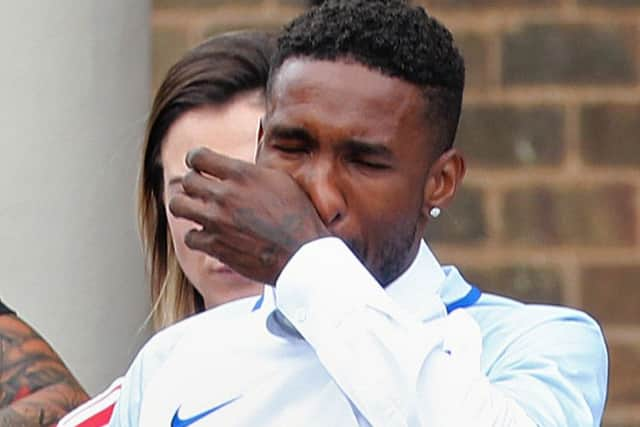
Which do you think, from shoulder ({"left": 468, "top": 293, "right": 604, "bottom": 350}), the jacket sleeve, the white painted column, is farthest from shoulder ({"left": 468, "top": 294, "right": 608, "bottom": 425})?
the white painted column

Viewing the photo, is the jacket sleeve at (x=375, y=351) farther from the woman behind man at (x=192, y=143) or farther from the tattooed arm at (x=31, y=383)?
the tattooed arm at (x=31, y=383)

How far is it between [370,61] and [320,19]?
13 centimetres

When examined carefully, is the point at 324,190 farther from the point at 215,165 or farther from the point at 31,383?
the point at 31,383

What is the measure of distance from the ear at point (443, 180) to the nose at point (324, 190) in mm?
137

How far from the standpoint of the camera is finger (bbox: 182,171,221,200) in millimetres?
2305

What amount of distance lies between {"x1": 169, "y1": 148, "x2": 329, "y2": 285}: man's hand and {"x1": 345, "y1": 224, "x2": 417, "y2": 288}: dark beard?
0.08 meters

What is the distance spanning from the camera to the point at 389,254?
8.01 ft

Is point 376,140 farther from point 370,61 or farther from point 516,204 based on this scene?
point 516,204

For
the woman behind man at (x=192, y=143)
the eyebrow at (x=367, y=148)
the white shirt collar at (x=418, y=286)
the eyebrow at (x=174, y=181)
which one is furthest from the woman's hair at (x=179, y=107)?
the eyebrow at (x=367, y=148)

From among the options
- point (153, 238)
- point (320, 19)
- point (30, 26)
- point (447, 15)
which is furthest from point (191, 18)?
point (320, 19)

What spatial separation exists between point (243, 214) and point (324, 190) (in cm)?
11

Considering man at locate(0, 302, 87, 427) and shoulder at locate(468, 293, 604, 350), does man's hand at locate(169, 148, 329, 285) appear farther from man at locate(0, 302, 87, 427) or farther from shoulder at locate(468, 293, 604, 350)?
man at locate(0, 302, 87, 427)

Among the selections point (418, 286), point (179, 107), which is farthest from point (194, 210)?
point (179, 107)

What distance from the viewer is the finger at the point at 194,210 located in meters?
2.30
